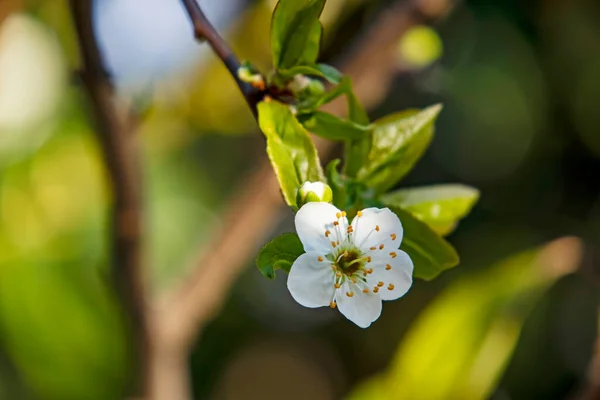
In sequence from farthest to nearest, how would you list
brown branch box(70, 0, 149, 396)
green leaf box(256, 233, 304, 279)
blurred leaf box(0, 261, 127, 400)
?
blurred leaf box(0, 261, 127, 400)
brown branch box(70, 0, 149, 396)
green leaf box(256, 233, 304, 279)

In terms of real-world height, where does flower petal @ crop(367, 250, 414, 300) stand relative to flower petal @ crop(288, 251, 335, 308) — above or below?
below

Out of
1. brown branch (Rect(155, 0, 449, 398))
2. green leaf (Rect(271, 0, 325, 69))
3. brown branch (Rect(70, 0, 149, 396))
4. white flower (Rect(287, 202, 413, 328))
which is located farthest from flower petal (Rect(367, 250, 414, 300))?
brown branch (Rect(155, 0, 449, 398))

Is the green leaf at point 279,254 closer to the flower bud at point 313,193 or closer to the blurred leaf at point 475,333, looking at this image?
the flower bud at point 313,193

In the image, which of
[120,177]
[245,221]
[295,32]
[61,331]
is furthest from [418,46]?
[61,331]

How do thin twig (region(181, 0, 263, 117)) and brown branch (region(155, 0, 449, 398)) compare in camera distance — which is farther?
brown branch (region(155, 0, 449, 398))

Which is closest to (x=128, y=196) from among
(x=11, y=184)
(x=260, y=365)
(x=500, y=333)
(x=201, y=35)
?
(x=201, y=35)

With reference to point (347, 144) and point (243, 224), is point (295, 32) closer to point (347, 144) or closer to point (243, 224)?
point (347, 144)

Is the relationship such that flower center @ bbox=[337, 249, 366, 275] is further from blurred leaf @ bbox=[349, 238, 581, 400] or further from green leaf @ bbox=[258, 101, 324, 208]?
blurred leaf @ bbox=[349, 238, 581, 400]
